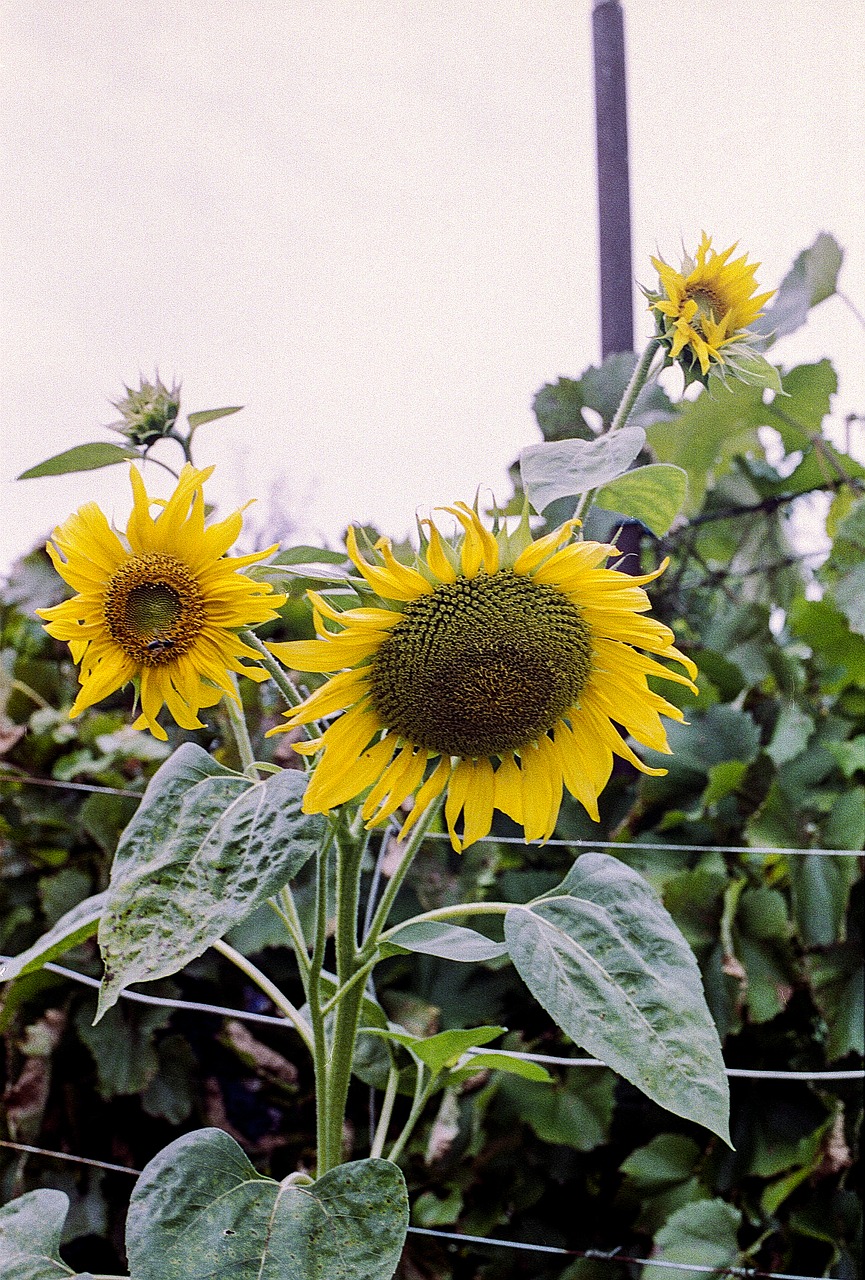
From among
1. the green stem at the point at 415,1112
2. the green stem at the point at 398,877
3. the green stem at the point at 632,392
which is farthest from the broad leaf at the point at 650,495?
the green stem at the point at 415,1112

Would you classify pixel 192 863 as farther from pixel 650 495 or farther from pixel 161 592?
pixel 650 495

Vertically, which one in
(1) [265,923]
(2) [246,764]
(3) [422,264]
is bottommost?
(1) [265,923]

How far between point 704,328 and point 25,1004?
3.15 feet

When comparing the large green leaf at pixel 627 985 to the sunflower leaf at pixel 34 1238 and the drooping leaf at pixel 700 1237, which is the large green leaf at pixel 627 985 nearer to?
the sunflower leaf at pixel 34 1238

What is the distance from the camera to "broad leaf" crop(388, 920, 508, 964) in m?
0.43

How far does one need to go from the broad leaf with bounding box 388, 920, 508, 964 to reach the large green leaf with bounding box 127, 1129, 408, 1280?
0.27 ft

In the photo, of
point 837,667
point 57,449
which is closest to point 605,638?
point 57,449

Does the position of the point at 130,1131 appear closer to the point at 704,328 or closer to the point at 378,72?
the point at 704,328

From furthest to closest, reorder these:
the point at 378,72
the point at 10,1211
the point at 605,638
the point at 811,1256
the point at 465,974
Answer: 1. the point at 378,72
2. the point at 465,974
3. the point at 811,1256
4. the point at 10,1211
5. the point at 605,638

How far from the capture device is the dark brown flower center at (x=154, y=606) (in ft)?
1.29

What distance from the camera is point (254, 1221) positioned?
37 cm

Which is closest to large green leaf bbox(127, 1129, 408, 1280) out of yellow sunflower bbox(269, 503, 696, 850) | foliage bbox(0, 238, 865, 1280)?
yellow sunflower bbox(269, 503, 696, 850)

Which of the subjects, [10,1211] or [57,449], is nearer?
[57,449]

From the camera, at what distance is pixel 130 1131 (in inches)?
40.7
